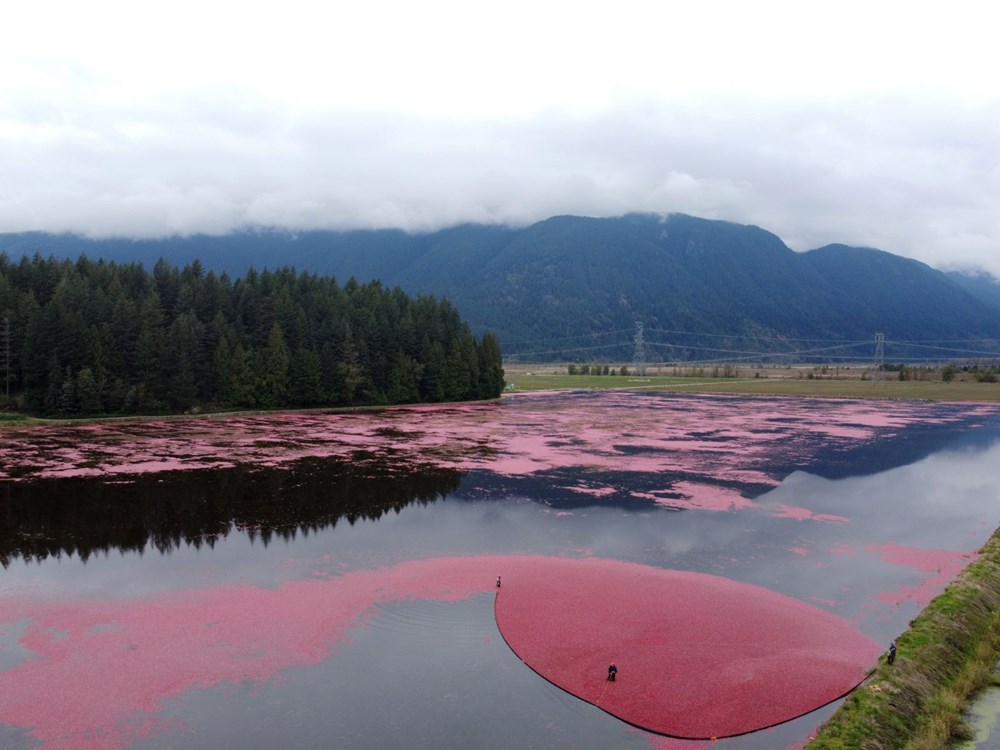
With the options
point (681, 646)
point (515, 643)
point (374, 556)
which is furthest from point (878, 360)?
point (515, 643)

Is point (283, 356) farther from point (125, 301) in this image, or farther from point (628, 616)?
point (628, 616)

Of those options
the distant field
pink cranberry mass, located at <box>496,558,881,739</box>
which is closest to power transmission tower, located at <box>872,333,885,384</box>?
the distant field

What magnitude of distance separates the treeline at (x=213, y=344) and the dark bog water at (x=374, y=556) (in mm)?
15226

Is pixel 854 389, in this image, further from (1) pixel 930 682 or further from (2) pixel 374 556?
(1) pixel 930 682

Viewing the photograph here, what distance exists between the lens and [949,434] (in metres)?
65.1

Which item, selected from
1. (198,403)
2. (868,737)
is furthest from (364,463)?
(198,403)

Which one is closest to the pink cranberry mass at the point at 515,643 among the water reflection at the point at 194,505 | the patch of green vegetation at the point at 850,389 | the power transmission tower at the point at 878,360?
the water reflection at the point at 194,505

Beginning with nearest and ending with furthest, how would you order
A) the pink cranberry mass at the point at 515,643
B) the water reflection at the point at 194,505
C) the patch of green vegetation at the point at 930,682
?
the patch of green vegetation at the point at 930,682 → the pink cranberry mass at the point at 515,643 → the water reflection at the point at 194,505

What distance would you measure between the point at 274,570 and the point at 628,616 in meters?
11.3

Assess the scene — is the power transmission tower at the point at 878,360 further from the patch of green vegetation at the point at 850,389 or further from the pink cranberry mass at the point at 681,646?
the pink cranberry mass at the point at 681,646

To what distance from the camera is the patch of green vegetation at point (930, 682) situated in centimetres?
1281

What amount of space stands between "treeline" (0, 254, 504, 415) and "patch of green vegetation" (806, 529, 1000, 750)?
68.5 metres

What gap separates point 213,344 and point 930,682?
251 feet

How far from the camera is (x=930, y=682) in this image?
14.9 meters
